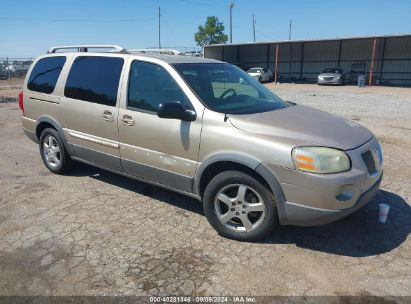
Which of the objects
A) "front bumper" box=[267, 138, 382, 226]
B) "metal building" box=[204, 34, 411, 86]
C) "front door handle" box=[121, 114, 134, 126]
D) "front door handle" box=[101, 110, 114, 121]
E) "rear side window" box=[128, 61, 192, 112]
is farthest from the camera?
"metal building" box=[204, 34, 411, 86]

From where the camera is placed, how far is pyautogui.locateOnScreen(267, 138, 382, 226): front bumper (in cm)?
312

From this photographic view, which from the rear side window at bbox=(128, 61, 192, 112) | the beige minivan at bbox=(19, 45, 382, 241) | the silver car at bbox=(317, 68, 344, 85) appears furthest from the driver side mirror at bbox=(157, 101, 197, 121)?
the silver car at bbox=(317, 68, 344, 85)

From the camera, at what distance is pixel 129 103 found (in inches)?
168

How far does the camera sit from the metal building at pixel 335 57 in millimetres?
33312

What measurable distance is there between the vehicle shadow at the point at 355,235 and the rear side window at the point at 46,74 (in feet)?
12.4

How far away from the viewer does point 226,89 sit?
4.29 metres

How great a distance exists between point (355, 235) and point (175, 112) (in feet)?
7.38

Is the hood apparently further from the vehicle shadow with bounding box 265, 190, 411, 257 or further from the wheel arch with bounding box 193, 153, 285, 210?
the vehicle shadow with bounding box 265, 190, 411, 257

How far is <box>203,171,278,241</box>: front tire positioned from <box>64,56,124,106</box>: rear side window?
175 centimetres

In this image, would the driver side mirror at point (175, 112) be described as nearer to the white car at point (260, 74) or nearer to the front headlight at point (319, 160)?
the front headlight at point (319, 160)

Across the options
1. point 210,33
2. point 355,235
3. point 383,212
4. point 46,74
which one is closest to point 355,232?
point 355,235

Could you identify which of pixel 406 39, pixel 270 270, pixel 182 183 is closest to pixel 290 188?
pixel 270 270

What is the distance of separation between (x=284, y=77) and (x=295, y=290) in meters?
37.9

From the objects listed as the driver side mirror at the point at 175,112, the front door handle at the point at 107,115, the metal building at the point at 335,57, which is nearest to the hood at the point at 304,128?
the driver side mirror at the point at 175,112
